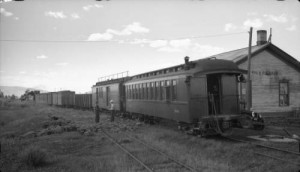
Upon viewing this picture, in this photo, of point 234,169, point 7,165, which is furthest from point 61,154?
point 234,169

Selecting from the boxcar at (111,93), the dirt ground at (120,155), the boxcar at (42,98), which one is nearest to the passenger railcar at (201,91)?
the dirt ground at (120,155)

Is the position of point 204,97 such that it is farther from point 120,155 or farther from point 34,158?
point 34,158

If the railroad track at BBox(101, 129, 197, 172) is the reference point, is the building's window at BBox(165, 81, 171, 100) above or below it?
above

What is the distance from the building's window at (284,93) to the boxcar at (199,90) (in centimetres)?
1130

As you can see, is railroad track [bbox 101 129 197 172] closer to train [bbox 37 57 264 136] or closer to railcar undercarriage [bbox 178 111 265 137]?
railcar undercarriage [bbox 178 111 265 137]

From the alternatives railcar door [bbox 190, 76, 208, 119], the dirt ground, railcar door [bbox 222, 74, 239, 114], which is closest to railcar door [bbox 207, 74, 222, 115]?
railcar door [bbox 222, 74, 239, 114]

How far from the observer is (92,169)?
822 centimetres

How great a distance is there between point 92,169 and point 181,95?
596 cm

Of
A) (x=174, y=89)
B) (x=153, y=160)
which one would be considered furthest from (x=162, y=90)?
(x=153, y=160)

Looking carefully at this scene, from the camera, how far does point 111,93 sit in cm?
2586

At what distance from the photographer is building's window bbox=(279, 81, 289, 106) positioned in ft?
75.5

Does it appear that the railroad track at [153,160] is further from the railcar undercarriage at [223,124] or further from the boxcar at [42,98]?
the boxcar at [42,98]

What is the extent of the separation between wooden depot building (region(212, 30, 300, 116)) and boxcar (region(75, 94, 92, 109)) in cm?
1855

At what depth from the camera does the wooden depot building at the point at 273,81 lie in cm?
2205
